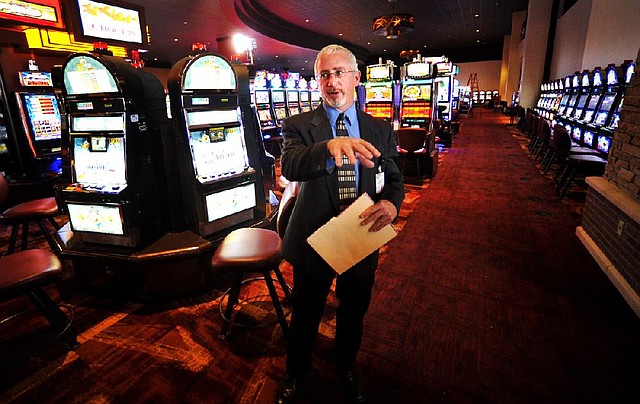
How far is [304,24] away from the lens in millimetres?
15422

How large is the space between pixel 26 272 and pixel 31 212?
160 cm

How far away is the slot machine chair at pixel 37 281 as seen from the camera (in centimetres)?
197

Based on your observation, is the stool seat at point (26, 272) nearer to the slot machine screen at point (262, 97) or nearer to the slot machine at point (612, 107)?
the slot machine at point (612, 107)

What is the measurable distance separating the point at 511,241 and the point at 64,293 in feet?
13.7

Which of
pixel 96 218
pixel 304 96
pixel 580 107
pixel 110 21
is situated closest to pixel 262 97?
pixel 304 96

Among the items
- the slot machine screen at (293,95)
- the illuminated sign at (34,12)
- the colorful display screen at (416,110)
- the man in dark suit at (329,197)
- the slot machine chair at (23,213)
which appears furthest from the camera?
the slot machine screen at (293,95)

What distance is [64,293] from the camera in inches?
112

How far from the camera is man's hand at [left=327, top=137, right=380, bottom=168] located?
3.75 ft

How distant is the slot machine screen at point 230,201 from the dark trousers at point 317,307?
1.55m

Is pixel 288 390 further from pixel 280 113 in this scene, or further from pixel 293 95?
pixel 293 95

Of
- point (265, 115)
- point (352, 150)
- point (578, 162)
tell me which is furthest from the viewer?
point (265, 115)

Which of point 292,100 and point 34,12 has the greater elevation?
point 34,12

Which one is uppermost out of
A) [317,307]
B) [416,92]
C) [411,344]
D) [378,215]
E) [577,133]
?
[416,92]

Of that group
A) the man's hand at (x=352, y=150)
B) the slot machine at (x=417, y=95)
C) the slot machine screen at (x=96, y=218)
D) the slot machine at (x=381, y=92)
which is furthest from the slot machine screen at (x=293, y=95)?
the man's hand at (x=352, y=150)
